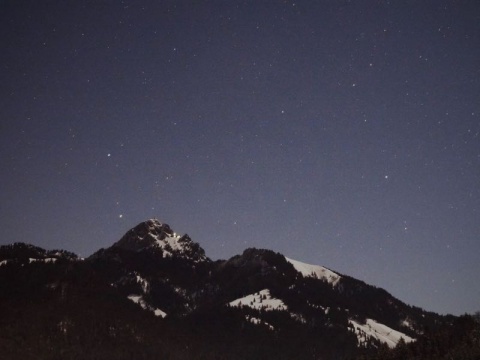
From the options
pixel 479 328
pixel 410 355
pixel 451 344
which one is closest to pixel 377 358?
pixel 410 355

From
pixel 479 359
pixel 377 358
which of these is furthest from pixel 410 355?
pixel 479 359

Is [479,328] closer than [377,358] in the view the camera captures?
No

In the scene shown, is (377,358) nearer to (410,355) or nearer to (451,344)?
(410,355)

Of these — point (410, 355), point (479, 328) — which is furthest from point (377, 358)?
point (479, 328)

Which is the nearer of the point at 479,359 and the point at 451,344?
the point at 479,359

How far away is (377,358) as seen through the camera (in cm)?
17312

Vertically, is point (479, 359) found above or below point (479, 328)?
below

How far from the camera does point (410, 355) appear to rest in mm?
173625

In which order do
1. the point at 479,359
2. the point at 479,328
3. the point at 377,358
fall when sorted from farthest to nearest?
1. the point at 479,328
2. the point at 377,358
3. the point at 479,359

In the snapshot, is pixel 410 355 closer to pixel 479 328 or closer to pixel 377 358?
pixel 377 358

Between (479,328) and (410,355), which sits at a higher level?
(479,328)

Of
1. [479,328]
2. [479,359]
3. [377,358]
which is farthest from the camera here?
[479,328]

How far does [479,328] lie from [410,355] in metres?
40.4

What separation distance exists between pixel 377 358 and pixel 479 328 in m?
51.8
